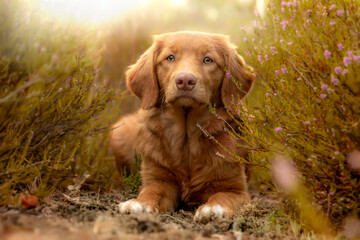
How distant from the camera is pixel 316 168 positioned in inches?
85.6

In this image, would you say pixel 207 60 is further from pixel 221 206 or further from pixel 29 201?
pixel 29 201

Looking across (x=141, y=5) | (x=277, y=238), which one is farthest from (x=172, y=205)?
(x=141, y=5)

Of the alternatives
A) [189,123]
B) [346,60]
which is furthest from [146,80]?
[346,60]

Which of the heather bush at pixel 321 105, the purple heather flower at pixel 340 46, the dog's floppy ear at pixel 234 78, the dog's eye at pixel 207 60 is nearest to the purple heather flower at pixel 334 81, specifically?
the heather bush at pixel 321 105

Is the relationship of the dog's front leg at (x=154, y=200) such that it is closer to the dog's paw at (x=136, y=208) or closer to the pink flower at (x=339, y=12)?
the dog's paw at (x=136, y=208)

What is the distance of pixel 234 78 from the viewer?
3.38 metres

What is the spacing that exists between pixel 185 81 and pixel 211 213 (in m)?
1.02

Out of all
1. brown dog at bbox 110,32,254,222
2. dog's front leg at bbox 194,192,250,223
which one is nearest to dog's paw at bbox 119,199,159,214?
brown dog at bbox 110,32,254,222

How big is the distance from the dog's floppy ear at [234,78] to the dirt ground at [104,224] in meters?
0.97

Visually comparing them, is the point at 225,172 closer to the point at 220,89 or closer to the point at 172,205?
the point at 172,205

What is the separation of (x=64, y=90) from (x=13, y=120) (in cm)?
60

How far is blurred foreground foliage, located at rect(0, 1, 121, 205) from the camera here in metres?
2.39

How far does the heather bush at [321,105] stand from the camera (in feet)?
6.80

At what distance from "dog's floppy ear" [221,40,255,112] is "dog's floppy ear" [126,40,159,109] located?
0.64m
